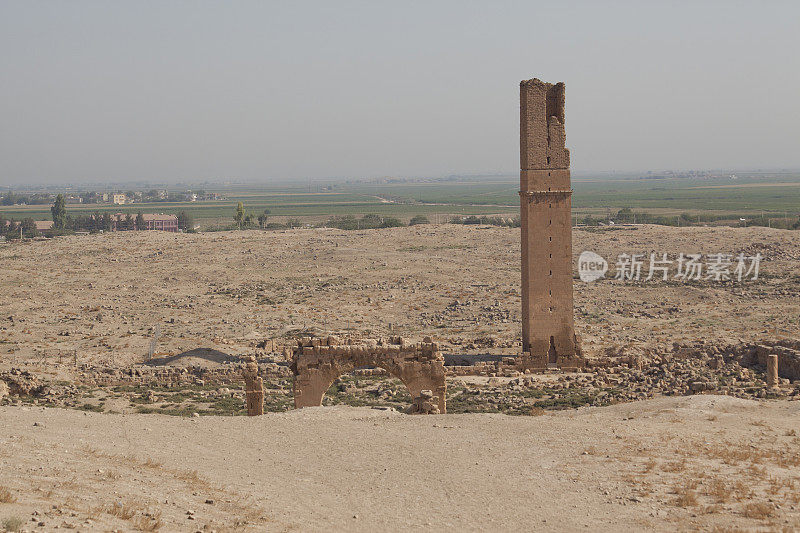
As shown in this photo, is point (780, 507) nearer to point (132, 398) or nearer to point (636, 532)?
point (636, 532)

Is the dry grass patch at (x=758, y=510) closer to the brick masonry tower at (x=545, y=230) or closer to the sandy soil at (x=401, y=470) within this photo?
the sandy soil at (x=401, y=470)

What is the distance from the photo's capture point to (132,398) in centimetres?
2152

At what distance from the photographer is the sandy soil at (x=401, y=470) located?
35.1 feet

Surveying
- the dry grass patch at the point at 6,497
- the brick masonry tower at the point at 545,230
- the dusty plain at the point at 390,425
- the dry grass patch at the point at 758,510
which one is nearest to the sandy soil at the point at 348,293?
the dusty plain at the point at 390,425

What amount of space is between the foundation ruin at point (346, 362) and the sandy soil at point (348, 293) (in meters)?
10.0

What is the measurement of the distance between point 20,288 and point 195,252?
15.3 metres

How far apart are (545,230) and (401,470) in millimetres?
13844

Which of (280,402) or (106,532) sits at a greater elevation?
(106,532)

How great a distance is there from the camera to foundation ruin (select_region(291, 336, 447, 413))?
59.7 feet

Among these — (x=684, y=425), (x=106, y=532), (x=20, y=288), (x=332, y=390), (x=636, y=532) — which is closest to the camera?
(x=106, y=532)

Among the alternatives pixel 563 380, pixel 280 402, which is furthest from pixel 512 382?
pixel 280 402

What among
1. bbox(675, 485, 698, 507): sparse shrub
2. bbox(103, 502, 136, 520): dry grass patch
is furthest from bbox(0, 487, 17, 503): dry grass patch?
bbox(675, 485, 698, 507): sparse shrub

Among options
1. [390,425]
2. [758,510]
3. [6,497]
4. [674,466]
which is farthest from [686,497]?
[6,497]

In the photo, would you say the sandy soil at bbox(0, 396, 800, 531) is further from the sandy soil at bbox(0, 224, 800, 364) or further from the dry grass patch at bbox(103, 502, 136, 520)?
the sandy soil at bbox(0, 224, 800, 364)
